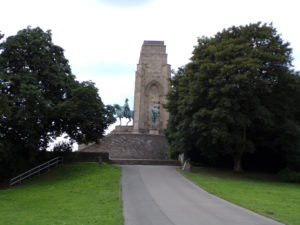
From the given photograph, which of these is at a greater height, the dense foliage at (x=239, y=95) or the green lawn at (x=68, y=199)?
the dense foliage at (x=239, y=95)

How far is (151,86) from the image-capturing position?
59.1 metres

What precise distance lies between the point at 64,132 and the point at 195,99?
9.51 meters

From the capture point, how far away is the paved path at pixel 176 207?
34.6 ft

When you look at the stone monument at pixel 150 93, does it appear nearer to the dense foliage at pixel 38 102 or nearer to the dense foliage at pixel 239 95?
the dense foliage at pixel 239 95

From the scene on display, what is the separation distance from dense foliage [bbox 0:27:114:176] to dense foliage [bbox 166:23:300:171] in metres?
6.29

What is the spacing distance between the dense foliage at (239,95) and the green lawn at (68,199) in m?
6.76

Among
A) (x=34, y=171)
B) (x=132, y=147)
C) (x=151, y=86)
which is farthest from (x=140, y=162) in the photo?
(x=151, y=86)

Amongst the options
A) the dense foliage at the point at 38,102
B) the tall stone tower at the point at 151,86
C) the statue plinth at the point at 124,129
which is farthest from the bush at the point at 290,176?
the statue plinth at the point at 124,129

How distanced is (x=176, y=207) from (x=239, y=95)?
44.9ft

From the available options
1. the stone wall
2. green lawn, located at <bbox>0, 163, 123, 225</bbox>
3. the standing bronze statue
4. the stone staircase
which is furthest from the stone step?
the standing bronze statue

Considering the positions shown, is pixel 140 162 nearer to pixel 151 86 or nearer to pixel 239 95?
pixel 239 95

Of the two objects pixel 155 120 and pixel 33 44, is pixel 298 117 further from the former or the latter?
pixel 155 120

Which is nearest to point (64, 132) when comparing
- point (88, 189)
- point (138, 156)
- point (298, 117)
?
point (88, 189)

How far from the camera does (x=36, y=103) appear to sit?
22828 millimetres
